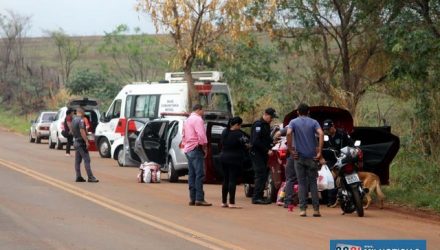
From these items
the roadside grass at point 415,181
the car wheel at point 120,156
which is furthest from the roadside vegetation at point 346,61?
the car wheel at point 120,156

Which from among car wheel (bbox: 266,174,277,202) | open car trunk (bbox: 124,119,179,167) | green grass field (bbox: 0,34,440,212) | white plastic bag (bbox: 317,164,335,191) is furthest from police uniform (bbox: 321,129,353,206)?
open car trunk (bbox: 124,119,179,167)

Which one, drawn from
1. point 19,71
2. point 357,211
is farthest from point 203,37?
point 19,71

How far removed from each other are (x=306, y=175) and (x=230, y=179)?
1.57m

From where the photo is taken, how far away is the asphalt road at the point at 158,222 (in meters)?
12.1

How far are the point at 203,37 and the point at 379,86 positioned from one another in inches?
229

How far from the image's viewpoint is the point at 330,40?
29438mm

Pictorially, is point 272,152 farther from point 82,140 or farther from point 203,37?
point 203,37

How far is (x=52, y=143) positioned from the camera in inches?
1544

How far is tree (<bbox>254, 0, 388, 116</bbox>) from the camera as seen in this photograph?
27781 mm

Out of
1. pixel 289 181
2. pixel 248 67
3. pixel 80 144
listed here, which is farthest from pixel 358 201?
pixel 248 67

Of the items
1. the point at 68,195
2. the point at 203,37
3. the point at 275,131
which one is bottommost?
the point at 68,195

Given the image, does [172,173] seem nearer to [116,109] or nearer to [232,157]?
[232,157]

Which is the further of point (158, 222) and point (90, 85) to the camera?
point (90, 85)

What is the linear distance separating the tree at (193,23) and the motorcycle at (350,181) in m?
13.0
